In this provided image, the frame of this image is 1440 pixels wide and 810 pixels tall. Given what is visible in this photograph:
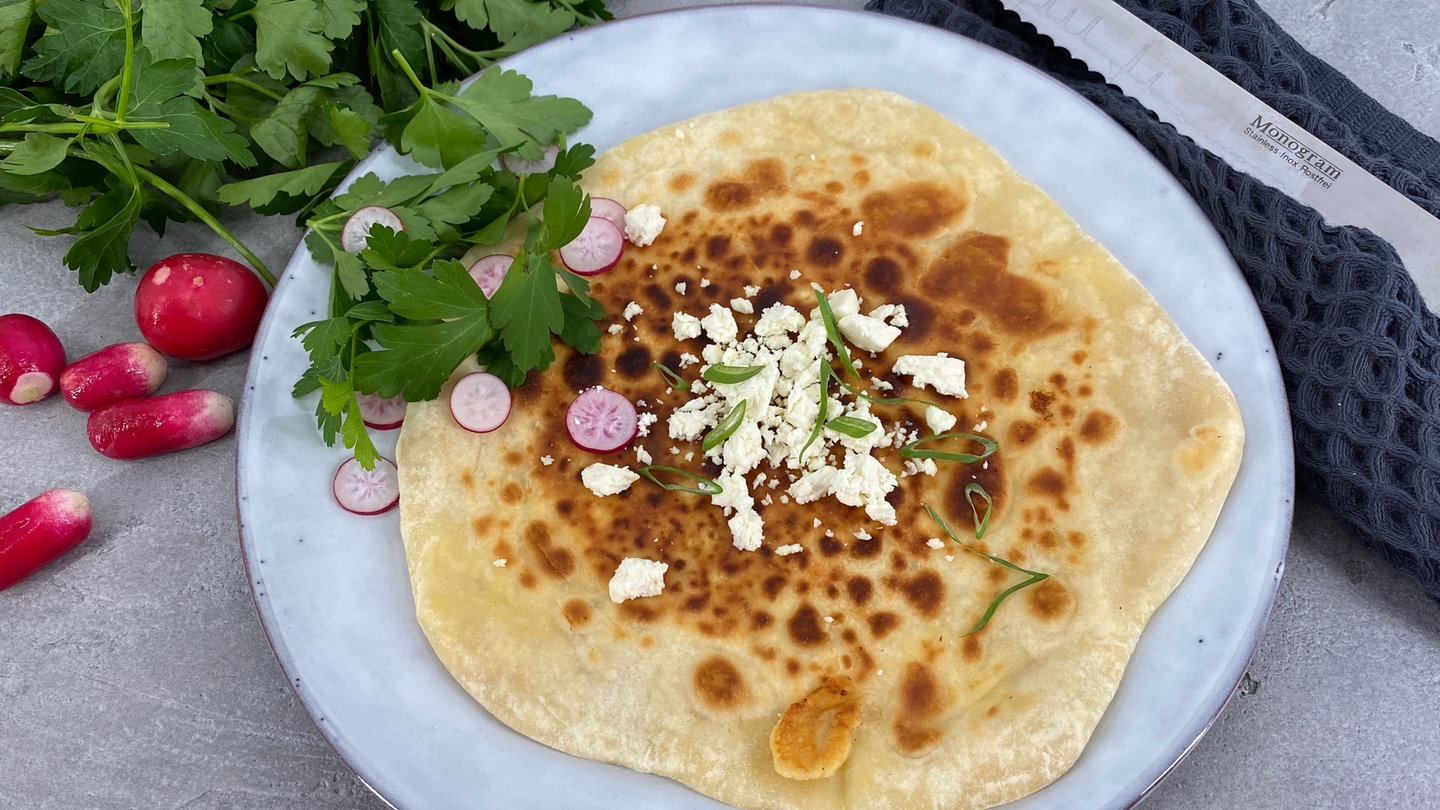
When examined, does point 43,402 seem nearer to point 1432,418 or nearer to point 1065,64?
point 1065,64

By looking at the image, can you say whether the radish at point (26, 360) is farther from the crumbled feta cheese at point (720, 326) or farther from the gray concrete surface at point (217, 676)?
the crumbled feta cheese at point (720, 326)

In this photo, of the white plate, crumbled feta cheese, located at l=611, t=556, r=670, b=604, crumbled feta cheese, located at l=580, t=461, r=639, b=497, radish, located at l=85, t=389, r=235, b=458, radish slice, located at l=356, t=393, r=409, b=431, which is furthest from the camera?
radish, located at l=85, t=389, r=235, b=458

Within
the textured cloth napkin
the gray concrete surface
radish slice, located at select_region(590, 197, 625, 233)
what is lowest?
the gray concrete surface

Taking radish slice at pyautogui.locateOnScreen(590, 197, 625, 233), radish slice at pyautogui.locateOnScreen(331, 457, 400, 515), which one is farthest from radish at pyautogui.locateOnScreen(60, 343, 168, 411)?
radish slice at pyautogui.locateOnScreen(590, 197, 625, 233)

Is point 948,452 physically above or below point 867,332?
below

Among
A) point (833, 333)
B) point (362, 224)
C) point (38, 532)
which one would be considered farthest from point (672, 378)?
point (38, 532)

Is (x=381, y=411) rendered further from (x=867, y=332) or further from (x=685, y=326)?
(x=867, y=332)

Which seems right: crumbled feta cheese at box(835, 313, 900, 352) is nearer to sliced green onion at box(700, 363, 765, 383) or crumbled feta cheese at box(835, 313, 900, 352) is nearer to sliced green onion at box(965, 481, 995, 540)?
sliced green onion at box(700, 363, 765, 383)
